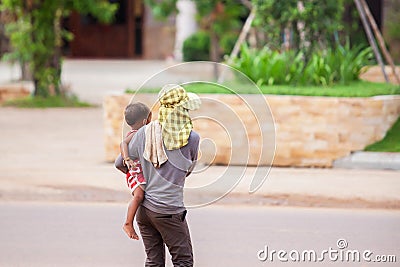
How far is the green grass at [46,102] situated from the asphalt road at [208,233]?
8401 millimetres

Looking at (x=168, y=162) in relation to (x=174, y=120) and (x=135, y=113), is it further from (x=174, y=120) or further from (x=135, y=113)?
(x=135, y=113)

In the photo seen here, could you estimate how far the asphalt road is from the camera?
23.1ft

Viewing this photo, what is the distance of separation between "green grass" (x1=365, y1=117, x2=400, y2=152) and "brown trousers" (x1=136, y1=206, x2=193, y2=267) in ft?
19.1

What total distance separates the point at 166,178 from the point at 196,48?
1973 centimetres

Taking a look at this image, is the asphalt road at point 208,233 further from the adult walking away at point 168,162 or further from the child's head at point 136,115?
the child's head at point 136,115

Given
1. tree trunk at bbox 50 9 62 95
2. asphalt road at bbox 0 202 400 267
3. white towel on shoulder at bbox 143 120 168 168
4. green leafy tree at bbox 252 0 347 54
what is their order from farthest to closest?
tree trunk at bbox 50 9 62 95 < green leafy tree at bbox 252 0 347 54 < asphalt road at bbox 0 202 400 267 < white towel on shoulder at bbox 143 120 168 168

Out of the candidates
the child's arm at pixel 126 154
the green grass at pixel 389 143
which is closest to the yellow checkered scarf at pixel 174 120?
the child's arm at pixel 126 154

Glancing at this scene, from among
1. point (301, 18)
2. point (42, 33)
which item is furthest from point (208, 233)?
point (42, 33)

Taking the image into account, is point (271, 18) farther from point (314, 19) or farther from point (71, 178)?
point (71, 178)

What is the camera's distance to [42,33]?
17.8 meters

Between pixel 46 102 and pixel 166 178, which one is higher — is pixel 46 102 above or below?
below

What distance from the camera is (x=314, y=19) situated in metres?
13.2

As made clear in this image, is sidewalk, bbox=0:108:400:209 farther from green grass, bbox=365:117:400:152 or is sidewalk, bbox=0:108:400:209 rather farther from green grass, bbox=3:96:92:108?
green grass, bbox=3:96:92:108

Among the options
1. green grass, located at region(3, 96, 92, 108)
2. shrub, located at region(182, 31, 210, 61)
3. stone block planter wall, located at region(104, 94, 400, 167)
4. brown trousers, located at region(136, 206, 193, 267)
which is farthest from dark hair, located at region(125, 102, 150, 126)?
shrub, located at region(182, 31, 210, 61)
